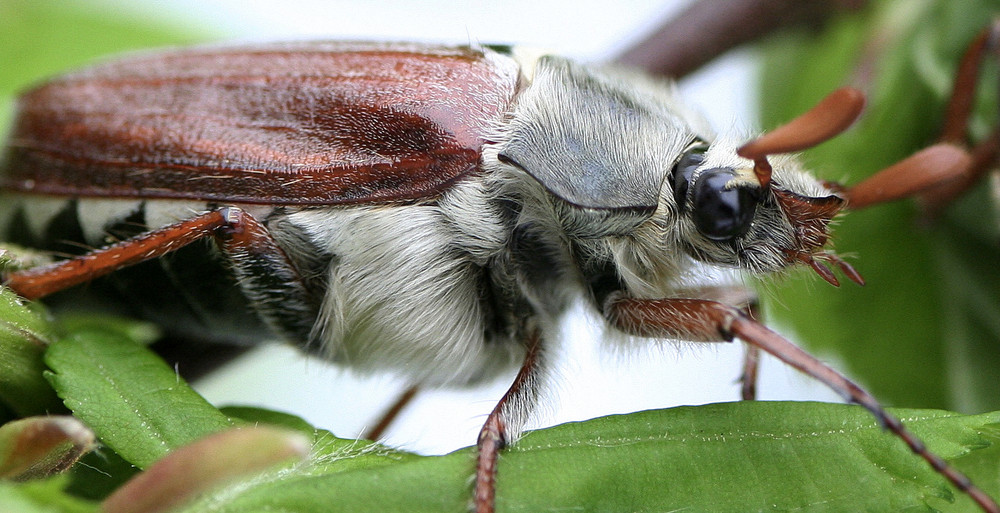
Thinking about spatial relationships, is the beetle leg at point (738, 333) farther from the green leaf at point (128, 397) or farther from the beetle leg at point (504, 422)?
the green leaf at point (128, 397)

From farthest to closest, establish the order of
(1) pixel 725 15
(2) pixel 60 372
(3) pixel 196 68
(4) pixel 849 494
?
(1) pixel 725 15
(3) pixel 196 68
(2) pixel 60 372
(4) pixel 849 494

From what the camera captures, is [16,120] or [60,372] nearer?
[60,372]

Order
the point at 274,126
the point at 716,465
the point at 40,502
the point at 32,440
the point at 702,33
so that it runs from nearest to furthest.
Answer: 1. the point at 40,502
2. the point at 32,440
3. the point at 716,465
4. the point at 274,126
5. the point at 702,33

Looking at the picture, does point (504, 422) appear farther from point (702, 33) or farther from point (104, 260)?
point (702, 33)

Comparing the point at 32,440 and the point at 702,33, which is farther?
the point at 702,33

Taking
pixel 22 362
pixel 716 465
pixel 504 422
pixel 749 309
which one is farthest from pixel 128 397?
pixel 749 309

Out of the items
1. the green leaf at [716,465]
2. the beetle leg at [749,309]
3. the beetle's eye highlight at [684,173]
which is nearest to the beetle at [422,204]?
the beetle's eye highlight at [684,173]

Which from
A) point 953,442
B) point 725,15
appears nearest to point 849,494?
point 953,442

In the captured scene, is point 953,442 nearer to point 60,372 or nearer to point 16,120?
point 60,372
